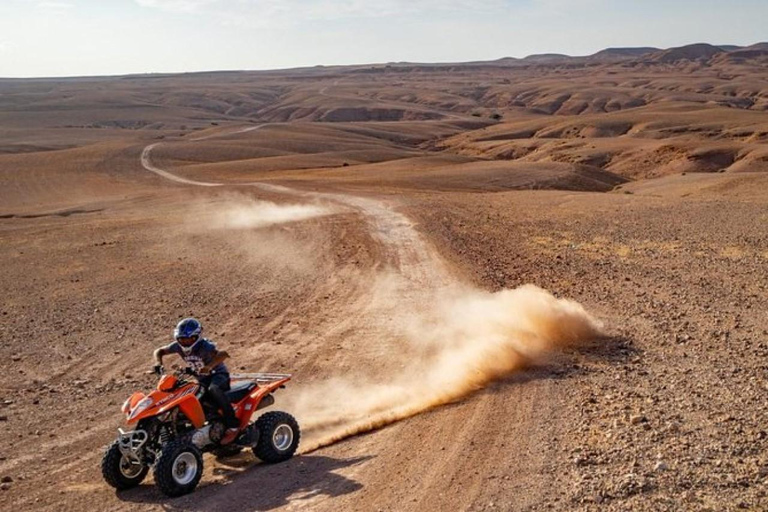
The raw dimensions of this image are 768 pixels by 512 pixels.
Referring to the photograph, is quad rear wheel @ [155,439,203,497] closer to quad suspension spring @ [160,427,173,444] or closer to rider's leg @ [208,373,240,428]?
quad suspension spring @ [160,427,173,444]

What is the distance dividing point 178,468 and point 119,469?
2.53ft

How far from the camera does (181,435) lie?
941 centimetres

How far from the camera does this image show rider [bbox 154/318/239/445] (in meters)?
9.55

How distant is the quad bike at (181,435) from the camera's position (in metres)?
8.97

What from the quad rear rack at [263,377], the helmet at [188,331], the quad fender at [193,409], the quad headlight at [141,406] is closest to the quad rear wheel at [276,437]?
the quad rear rack at [263,377]

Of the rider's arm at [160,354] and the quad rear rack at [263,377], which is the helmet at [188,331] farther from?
the quad rear rack at [263,377]

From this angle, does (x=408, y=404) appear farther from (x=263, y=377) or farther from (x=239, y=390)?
(x=239, y=390)

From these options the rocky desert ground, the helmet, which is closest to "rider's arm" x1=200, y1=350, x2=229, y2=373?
the helmet

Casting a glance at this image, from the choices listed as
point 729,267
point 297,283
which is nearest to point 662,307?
point 729,267

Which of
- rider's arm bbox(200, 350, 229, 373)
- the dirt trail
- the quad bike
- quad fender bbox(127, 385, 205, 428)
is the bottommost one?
the dirt trail

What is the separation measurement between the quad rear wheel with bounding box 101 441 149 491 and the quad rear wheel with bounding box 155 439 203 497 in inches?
20.3

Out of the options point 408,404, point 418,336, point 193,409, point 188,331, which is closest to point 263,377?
point 193,409

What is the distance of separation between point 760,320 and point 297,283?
1208cm

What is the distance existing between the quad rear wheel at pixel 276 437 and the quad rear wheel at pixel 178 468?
3.14ft
